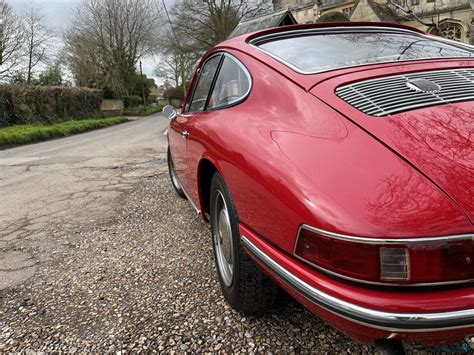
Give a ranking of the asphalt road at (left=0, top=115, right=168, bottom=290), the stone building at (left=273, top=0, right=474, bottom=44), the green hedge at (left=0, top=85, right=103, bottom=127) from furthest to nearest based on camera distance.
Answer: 1. the stone building at (left=273, top=0, right=474, bottom=44)
2. the green hedge at (left=0, top=85, right=103, bottom=127)
3. the asphalt road at (left=0, top=115, right=168, bottom=290)

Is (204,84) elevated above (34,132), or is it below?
above

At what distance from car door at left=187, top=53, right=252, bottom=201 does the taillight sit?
1.12 meters

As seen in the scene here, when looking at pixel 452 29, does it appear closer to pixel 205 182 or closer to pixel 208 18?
pixel 208 18

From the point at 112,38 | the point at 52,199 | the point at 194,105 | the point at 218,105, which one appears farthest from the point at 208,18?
the point at 218,105

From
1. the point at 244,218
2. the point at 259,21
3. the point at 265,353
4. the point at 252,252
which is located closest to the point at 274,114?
the point at 244,218

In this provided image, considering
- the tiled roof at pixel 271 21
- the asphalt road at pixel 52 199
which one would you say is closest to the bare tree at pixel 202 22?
the tiled roof at pixel 271 21

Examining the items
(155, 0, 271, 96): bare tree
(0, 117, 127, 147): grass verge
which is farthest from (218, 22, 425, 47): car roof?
(155, 0, 271, 96): bare tree

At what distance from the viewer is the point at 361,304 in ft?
3.65

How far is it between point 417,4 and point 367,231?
32275mm

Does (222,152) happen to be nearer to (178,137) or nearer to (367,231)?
(367,231)

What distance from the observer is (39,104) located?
18.3 meters

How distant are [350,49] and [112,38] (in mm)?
36609

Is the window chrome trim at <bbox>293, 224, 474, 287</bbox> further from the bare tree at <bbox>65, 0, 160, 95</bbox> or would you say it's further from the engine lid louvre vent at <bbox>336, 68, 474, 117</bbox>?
the bare tree at <bbox>65, 0, 160, 95</bbox>

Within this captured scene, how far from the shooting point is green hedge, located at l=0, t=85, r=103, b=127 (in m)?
16.8
